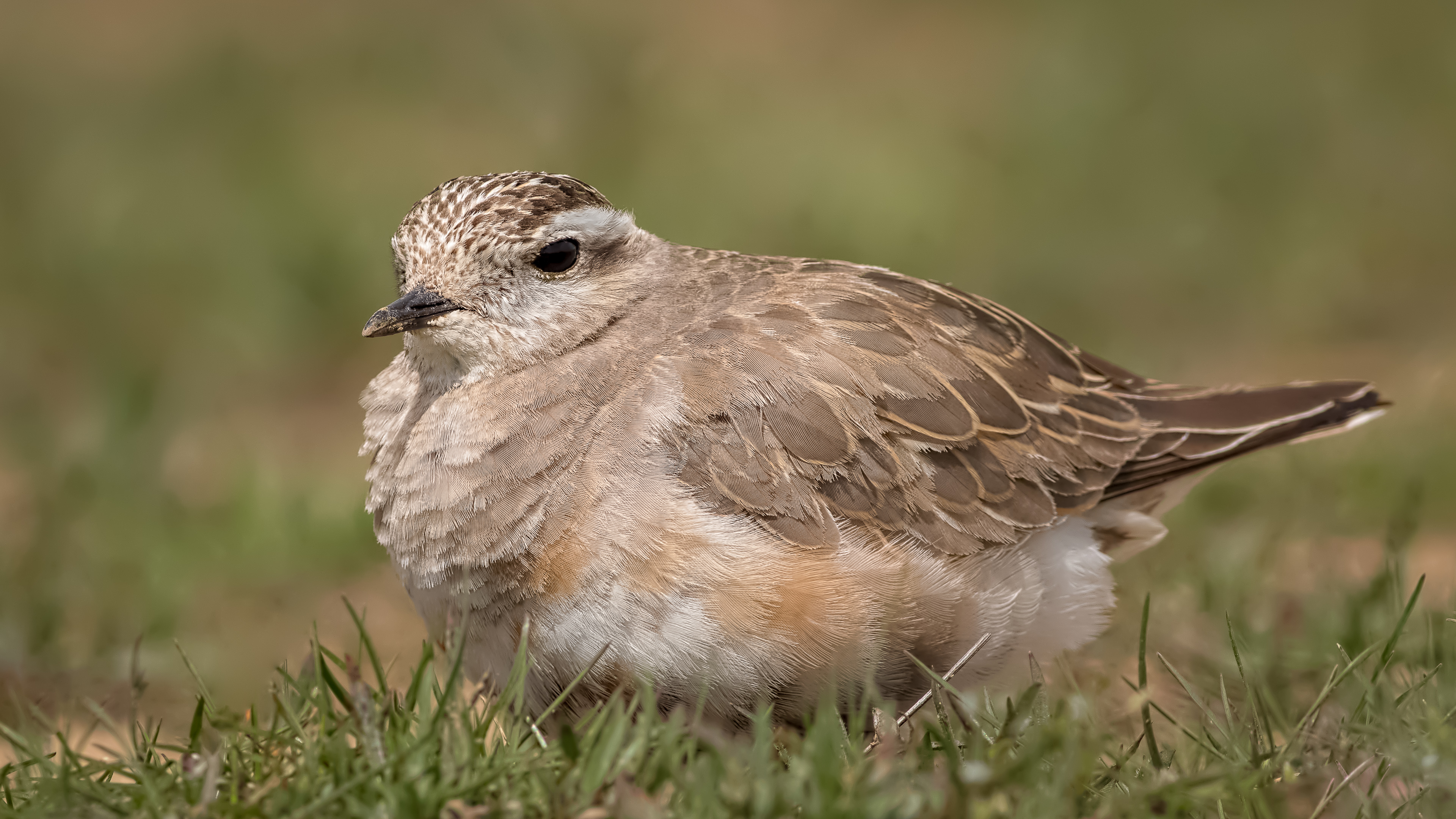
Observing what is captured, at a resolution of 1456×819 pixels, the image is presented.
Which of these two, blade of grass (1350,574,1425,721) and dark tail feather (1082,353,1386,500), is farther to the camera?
dark tail feather (1082,353,1386,500)

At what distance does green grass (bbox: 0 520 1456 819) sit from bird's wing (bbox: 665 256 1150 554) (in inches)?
29.5

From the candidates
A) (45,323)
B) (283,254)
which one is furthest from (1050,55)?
(45,323)

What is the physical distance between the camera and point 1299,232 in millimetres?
11578

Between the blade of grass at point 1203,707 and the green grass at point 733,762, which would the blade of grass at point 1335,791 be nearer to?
the green grass at point 733,762

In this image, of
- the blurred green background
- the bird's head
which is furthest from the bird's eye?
the blurred green background

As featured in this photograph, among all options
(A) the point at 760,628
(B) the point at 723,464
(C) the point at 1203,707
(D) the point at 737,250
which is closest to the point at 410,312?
(B) the point at 723,464

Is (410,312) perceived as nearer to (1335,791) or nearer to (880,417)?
(880,417)

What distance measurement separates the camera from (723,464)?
5.04m

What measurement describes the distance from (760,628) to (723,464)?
2.10 feet

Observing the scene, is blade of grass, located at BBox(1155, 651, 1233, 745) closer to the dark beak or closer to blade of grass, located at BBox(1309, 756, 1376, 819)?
blade of grass, located at BBox(1309, 756, 1376, 819)

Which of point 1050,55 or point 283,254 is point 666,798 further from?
point 1050,55

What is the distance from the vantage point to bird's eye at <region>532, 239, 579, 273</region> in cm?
552

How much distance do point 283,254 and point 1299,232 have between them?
8.43 meters

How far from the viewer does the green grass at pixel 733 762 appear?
3789 mm
